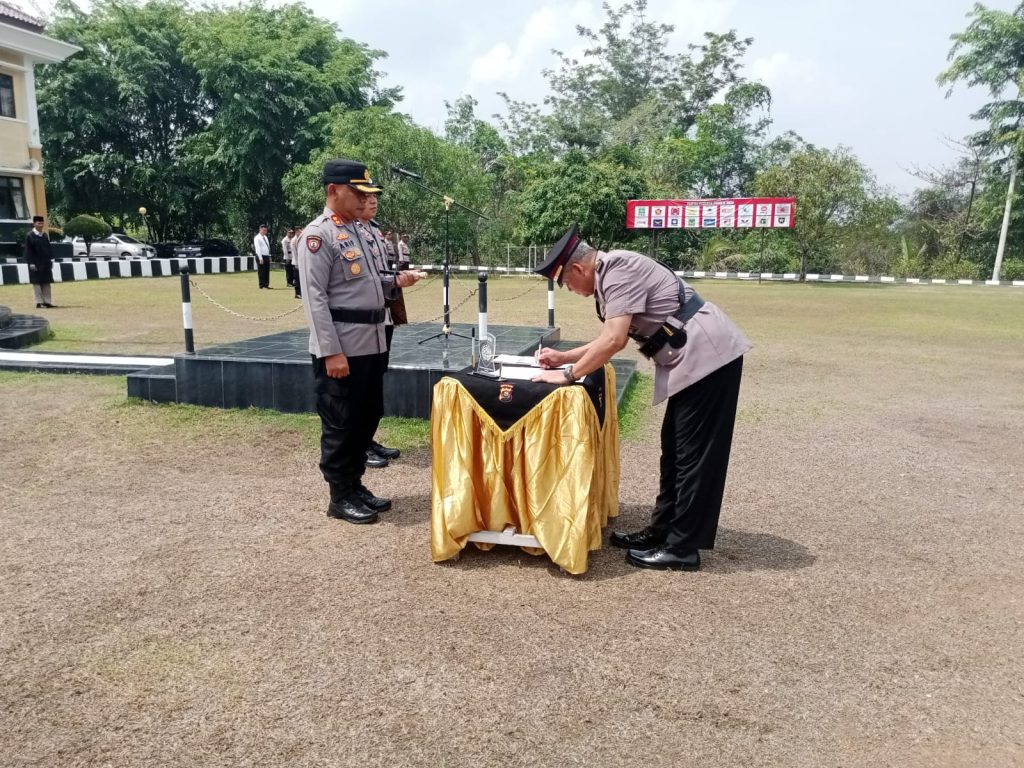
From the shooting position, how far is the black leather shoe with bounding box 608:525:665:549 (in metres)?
3.78

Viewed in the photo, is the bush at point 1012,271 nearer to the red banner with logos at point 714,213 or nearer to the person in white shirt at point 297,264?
the red banner with logos at point 714,213

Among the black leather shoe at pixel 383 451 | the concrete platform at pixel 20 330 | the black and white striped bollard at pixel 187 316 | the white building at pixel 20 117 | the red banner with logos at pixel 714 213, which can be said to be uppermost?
the white building at pixel 20 117

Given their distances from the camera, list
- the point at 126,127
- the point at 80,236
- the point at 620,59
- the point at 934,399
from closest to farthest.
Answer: the point at 934,399, the point at 80,236, the point at 126,127, the point at 620,59

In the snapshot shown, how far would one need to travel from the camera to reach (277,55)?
31609mm

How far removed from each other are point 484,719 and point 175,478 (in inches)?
126

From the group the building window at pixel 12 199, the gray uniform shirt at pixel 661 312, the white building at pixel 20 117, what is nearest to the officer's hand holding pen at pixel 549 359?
the gray uniform shirt at pixel 661 312

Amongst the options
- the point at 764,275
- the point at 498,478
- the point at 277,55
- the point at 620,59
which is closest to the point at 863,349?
the point at 498,478

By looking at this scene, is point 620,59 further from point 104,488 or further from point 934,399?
point 104,488

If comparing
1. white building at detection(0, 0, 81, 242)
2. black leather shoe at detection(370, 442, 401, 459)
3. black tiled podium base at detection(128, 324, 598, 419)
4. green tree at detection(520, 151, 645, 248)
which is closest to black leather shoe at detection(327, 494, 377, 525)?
black leather shoe at detection(370, 442, 401, 459)

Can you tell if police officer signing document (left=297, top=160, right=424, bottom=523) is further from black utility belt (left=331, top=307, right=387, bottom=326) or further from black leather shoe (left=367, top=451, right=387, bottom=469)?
black leather shoe (left=367, top=451, right=387, bottom=469)

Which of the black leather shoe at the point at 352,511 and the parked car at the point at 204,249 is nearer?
the black leather shoe at the point at 352,511

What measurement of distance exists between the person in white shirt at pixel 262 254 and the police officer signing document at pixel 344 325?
15538 millimetres

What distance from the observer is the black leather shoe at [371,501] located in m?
4.28

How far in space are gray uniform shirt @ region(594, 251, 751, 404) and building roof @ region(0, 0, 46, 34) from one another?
29.4m
